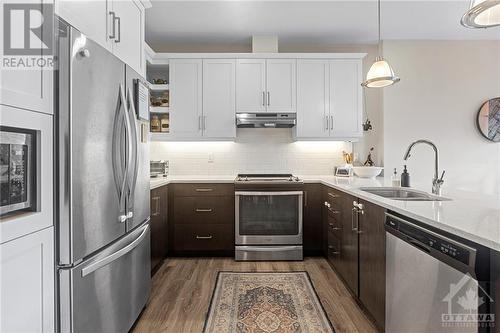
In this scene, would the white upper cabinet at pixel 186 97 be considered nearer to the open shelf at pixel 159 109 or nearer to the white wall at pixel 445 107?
the open shelf at pixel 159 109

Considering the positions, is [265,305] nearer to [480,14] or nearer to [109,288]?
[109,288]

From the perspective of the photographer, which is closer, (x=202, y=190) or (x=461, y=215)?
(x=461, y=215)

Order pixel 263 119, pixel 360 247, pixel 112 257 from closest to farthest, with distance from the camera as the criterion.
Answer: pixel 112 257 → pixel 360 247 → pixel 263 119

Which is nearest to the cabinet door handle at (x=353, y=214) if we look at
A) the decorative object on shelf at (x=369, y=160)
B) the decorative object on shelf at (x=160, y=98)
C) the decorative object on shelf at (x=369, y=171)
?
the decorative object on shelf at (x=369, y=171)

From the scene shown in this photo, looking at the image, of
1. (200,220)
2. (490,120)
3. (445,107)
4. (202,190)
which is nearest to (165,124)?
(202,190)

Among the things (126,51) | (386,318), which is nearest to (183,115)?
(126,51)

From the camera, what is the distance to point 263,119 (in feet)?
12.0

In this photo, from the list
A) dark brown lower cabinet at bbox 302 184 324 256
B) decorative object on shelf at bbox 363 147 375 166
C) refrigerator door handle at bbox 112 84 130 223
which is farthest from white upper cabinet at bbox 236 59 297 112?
refrigerator door handle at bbox 112 84 130 223

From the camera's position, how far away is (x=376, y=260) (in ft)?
6.20

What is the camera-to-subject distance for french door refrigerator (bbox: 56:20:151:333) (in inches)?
50.5

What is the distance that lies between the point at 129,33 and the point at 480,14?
6.83 feet

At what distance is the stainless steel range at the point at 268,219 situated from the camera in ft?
11.0

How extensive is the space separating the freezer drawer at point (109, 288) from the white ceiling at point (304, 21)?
8.05ft

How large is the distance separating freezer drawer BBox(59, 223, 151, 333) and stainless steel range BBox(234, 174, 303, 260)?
4.41 ft
